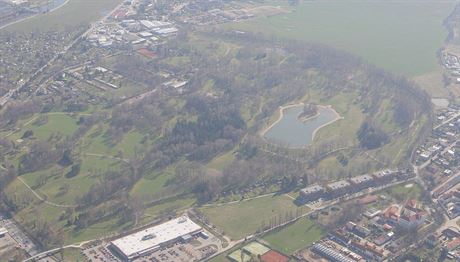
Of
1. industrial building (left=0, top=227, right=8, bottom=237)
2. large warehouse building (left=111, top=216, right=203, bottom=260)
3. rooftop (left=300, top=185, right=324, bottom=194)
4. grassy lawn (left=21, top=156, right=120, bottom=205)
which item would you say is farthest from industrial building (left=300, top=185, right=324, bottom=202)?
industrial building (left=0, top=227, right=8, bottom=237)

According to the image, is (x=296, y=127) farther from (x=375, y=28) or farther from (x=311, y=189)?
(x=375, y=28)

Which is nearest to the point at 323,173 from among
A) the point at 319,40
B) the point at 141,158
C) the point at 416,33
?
the point at 141,158

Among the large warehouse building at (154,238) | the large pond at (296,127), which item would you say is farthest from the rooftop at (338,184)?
the large warehouse building at (154,238)

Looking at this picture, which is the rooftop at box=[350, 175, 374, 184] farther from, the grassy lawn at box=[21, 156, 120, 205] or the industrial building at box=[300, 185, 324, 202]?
the grassy lawn at box=[21, 156, 120, 205]

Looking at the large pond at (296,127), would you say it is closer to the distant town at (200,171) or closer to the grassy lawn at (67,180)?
the distant town at (200,171)

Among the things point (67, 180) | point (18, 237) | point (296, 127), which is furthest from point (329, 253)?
point (296, 127)

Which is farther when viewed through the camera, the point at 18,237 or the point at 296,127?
the point at 296,127
